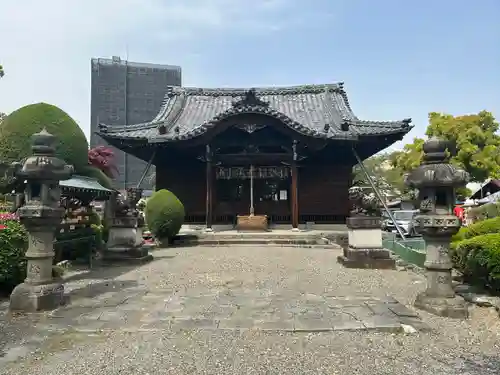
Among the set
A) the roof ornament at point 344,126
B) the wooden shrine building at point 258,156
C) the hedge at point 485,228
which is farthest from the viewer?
the roof ornament at point 344,126

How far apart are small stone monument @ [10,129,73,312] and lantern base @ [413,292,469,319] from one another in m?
5.57

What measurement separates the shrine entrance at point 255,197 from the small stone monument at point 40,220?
502 inches

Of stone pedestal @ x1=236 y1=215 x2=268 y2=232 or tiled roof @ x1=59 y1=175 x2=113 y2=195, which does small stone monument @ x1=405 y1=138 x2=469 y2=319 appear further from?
stone pedestal @ x1=236 y1=215 x2=268 y2=232

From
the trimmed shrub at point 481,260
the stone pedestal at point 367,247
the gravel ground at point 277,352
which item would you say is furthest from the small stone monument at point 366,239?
the gravel ground at point 277,352

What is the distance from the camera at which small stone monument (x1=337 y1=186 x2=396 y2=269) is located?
10.1 metres

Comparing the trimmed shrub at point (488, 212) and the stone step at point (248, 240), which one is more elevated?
the trimmed shrub at point (488, 212)

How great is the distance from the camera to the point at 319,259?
1181 cm

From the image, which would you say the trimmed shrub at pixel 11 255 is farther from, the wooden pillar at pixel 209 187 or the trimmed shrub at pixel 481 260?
the wooden pillar at pixel 209 187

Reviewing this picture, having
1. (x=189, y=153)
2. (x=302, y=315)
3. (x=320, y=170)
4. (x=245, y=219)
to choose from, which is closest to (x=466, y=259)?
(x=302, y=315)

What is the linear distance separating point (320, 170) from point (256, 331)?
50.3 ft

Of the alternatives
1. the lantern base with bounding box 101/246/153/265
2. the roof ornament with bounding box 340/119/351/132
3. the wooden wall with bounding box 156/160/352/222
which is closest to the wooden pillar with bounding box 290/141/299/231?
the wooden wall with bounding box 156/160/352/222

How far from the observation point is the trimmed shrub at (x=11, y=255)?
7.07 meters

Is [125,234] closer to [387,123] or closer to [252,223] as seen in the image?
[252,223]

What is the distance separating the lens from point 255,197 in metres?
19.6
